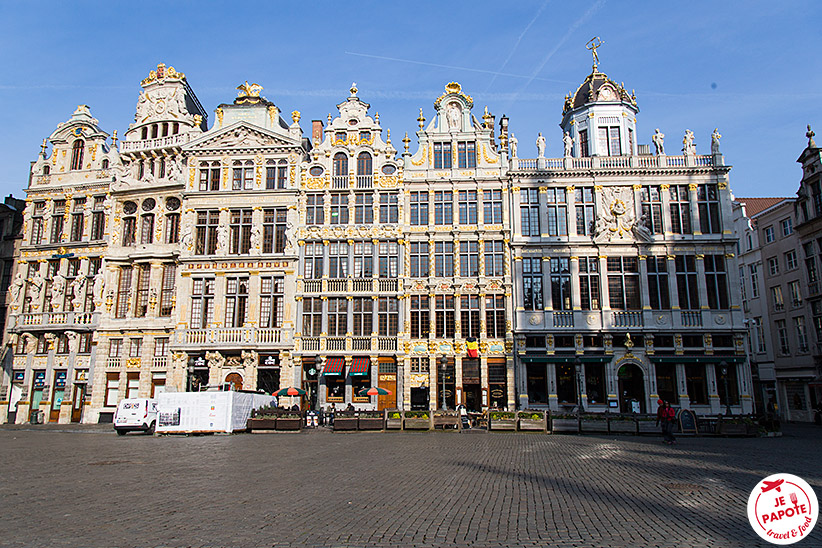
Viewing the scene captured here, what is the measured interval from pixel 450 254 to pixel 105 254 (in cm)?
2515

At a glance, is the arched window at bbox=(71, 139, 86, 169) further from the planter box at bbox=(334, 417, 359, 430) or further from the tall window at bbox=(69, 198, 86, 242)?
the planter box at bbox=(334, 417, 359, 430)

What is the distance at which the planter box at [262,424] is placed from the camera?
100 feet

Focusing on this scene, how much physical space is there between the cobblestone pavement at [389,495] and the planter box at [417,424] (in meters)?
7.86

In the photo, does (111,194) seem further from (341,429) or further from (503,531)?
(503,531)

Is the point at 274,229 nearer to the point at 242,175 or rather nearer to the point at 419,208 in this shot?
the point at 242,175

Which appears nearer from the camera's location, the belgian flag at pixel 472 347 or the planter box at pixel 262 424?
the planter box at pixel 262 424

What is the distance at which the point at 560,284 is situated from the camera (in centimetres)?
4172

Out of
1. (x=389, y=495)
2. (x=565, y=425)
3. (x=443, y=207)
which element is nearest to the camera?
(x=389, y=495)

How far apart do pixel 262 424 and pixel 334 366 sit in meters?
10.7

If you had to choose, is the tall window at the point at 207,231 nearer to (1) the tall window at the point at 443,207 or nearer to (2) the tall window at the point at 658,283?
(1) the tall window at the point at 443,207

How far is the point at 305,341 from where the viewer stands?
4200 cm

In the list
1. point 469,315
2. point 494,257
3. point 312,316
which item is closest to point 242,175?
point 312,316

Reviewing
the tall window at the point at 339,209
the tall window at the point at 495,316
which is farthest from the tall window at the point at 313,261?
the tall window at the point at 495,316

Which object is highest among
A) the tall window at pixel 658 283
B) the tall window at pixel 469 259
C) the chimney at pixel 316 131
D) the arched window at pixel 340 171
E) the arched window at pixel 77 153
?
the chimney at pixel 316 131
